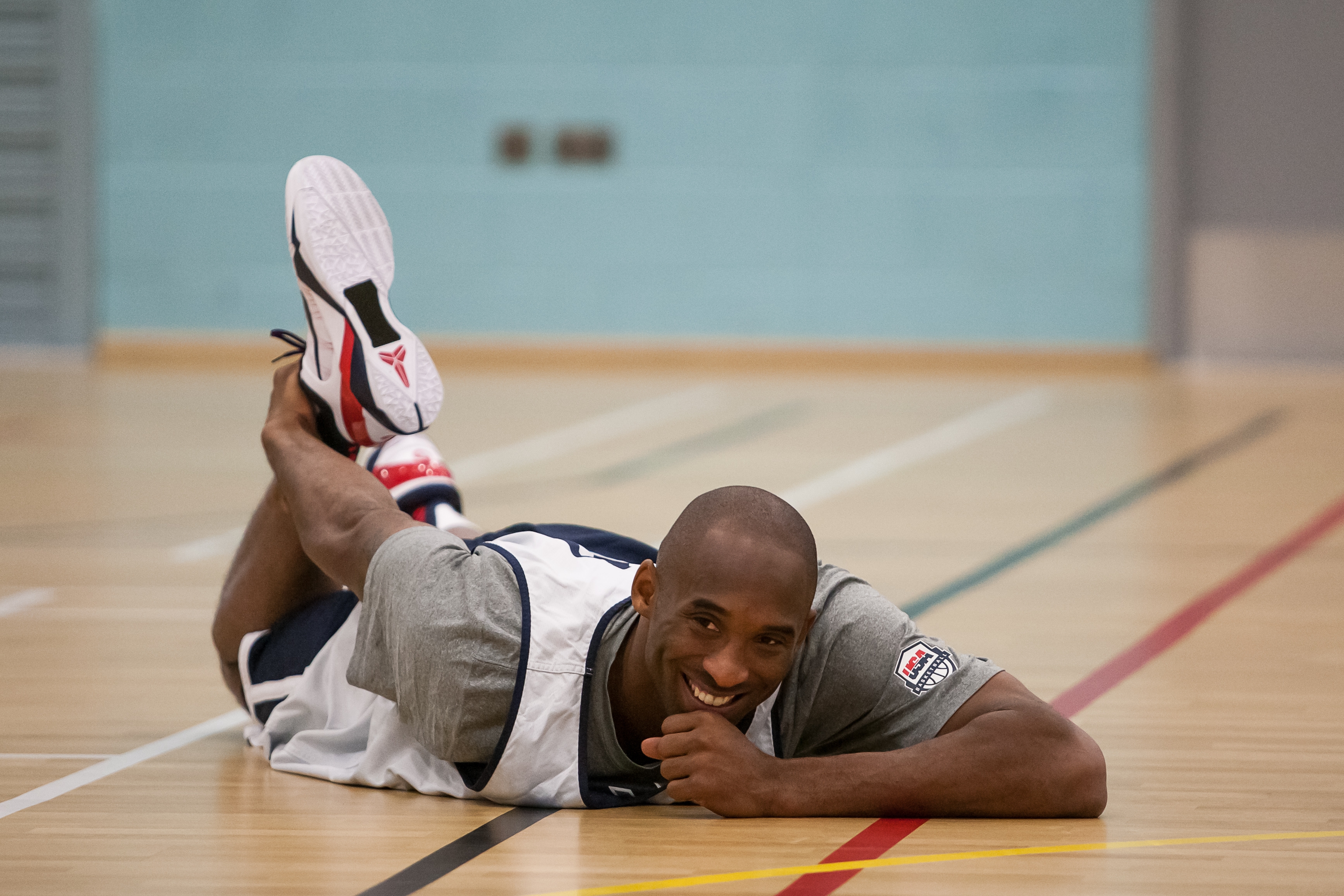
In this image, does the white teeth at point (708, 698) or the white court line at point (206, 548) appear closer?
the white teeth at point (708, 698)

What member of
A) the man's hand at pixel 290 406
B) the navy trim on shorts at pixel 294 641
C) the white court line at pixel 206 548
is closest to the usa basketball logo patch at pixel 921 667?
the navy trim on shorts at pixel 294 641

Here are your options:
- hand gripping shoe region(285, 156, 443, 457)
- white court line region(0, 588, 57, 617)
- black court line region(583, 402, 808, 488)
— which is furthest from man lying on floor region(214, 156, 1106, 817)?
black court line region(583, 402, 808, 488)

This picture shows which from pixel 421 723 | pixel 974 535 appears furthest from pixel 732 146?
pixel 421 723

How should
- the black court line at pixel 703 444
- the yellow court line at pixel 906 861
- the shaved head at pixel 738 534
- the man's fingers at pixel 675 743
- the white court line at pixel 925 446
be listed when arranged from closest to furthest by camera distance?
1. the yellow court line at pixel 906 861
2. the shaved head at pixel 738 534
3. the man's fingers at pixel 675 743
4. the white court line at pixel 925 446
5. the black court line at pixel 703 444

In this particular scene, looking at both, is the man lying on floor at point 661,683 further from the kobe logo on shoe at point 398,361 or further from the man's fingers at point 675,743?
the kobe logo on shoe at point 398,361

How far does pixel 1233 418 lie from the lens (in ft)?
29.3

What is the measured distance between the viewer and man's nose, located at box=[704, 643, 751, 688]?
7.91ft

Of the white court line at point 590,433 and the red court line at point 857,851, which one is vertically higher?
the white court line at point 590,433

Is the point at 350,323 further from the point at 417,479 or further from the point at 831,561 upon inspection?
the point at 831,561

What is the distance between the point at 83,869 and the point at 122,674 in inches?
55.8

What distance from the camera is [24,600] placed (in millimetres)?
4527

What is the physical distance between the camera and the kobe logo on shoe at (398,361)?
3285mm

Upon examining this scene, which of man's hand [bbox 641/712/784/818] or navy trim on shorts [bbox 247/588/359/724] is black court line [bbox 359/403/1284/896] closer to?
man's hand [bbox 641/712/784/818]

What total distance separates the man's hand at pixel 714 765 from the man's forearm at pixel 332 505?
1.76 feet
